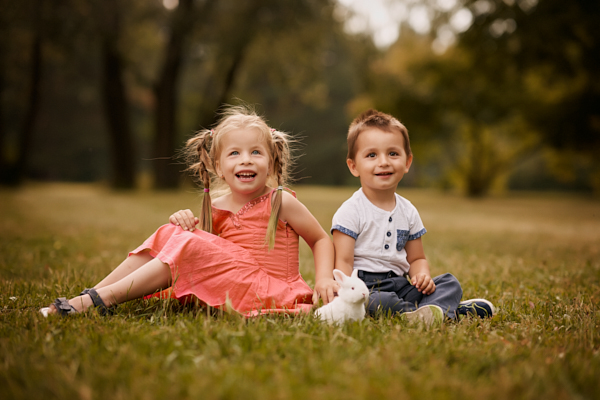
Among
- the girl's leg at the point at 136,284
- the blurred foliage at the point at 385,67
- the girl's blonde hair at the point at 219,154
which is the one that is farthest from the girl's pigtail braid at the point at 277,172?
the blurred foliage at the point at 385,67

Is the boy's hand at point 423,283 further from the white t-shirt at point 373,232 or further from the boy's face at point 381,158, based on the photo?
the boy's face at point 381,158

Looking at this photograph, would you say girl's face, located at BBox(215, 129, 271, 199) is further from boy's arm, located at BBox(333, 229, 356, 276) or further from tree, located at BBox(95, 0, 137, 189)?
tree, located at BBox(95, 0, 137, 189)

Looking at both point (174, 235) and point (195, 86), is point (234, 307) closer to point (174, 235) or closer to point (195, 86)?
point (174, 235)

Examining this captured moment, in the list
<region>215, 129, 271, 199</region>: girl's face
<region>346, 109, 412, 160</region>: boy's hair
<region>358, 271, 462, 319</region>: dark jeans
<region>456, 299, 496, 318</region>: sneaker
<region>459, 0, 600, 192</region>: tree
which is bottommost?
<region>456, 299, 496, 318</region>: sneaker

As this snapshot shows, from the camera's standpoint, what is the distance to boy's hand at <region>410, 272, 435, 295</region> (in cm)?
254

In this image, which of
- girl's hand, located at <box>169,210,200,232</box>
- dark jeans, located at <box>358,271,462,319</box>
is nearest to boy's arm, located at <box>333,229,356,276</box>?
dark jeans, located at <box>358,271,462,319</box>

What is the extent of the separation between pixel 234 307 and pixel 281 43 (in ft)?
59.1

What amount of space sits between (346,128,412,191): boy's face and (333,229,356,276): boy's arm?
1.05 feet

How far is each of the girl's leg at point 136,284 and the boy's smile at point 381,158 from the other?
117 centimetres

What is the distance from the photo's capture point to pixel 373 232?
2.62 metres

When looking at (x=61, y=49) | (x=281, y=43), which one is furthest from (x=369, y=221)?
(x=281, y=43)

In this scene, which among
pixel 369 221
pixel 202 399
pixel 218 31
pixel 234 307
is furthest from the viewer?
pixel 218 31

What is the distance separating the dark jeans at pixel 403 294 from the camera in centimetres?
247

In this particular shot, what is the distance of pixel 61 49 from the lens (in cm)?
1498
